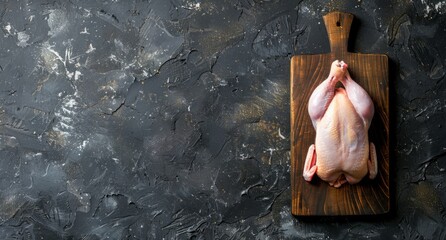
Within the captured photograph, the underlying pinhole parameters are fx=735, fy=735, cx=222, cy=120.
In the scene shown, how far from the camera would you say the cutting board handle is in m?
2.03

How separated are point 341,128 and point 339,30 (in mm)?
290

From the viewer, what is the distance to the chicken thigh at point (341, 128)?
1.92 meters

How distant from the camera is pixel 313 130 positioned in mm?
2006

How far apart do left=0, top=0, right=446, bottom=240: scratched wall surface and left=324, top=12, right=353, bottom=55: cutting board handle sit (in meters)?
0.04

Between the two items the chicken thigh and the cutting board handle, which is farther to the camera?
the cutting board handle

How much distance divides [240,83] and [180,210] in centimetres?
40

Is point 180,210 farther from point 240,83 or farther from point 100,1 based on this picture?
point 100,1

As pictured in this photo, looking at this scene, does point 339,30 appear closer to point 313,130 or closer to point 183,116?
point 313,130

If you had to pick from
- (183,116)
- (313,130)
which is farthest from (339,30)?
(183,116)

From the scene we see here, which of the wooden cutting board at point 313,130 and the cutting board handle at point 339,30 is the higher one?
the cutting board handle at point 339,30

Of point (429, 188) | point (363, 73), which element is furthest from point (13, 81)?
point (429, 188)

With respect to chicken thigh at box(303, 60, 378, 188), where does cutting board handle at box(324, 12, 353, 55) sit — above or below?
above

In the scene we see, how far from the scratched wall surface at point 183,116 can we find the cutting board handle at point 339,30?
0.12ft

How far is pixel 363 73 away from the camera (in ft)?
6.61
